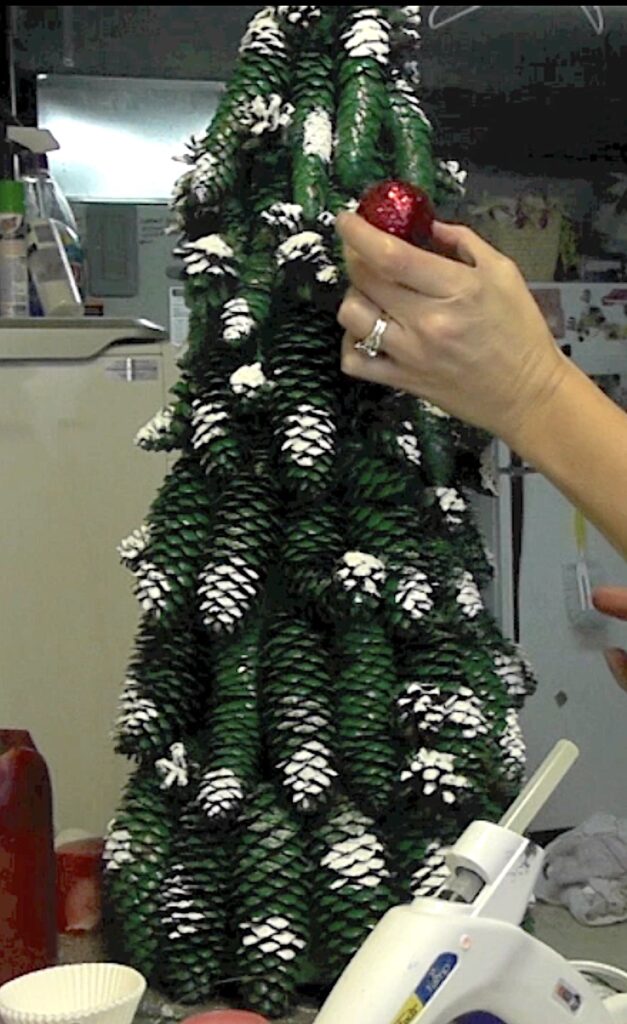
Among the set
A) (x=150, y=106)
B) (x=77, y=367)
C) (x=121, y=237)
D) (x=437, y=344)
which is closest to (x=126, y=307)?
(x=121, y=237)

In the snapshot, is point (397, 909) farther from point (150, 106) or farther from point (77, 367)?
point (150, 106)

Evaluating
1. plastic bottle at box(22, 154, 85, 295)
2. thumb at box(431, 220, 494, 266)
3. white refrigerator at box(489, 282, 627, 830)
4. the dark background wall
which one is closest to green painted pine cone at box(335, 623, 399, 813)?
thumb at box(431, 220, 494, 266)

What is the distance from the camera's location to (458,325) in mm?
550

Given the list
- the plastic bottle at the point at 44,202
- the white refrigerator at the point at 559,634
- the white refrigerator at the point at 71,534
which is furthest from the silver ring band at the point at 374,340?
the white refrigerator at the point at 559,634

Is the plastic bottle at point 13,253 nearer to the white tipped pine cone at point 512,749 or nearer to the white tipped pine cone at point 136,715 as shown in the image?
the white tipped pine cone at point 136,715

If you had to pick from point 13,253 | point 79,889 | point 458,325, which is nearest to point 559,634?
point 13,253

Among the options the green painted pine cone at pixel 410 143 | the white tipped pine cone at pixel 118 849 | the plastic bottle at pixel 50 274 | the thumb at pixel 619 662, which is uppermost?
the green painted pine cone at pixel 410 143

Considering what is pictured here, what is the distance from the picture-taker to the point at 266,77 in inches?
28.2

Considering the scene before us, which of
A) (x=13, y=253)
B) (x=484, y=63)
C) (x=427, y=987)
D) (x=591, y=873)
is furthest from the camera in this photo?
(x=484, y=63)

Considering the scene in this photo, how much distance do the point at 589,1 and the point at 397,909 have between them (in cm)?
200

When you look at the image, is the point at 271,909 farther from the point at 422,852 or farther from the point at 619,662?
the point at 619,662

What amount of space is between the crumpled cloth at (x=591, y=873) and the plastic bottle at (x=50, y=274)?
0.83 meters

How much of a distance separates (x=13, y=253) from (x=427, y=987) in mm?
885

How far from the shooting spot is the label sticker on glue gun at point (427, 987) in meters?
0.47
